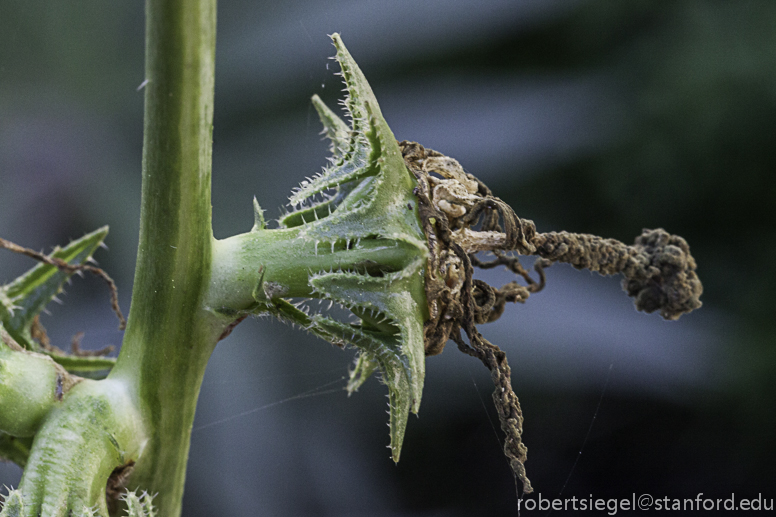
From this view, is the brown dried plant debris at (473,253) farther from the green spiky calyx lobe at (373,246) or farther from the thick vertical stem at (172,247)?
the thick vertical stem at (172,247)

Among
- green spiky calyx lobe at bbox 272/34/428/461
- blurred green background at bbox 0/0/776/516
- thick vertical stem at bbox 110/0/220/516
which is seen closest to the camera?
thick vertical stem at bbox 110/0/220/516

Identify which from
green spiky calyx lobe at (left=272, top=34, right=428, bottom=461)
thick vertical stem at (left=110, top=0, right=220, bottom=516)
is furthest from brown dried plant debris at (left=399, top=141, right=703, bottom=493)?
thick vertical stem at (left=110, top=0, right=220, bottom=516)

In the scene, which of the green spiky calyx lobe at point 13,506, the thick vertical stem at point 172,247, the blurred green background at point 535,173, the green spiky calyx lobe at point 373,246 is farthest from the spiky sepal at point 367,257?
the blurred green background at point 535,173

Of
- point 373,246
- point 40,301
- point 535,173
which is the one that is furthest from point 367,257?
point 535,173

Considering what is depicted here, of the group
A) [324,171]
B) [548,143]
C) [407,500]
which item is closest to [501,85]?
[548,143]

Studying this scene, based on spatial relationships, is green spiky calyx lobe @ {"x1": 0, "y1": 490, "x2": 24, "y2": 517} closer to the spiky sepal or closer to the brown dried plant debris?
the spiky sepal

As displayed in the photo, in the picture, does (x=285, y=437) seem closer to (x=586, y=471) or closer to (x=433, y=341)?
(x=586, y=471)
